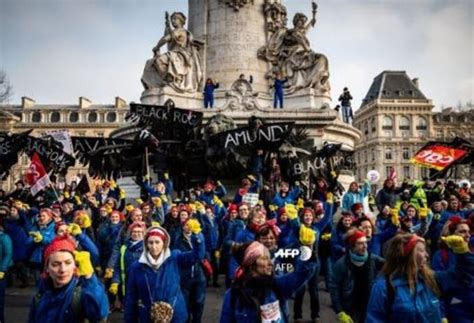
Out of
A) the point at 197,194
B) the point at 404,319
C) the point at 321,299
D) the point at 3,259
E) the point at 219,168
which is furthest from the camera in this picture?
the point at 219,168

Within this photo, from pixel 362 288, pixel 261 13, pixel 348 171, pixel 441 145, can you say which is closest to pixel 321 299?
pixel 362 288

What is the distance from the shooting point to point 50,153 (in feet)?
47.6

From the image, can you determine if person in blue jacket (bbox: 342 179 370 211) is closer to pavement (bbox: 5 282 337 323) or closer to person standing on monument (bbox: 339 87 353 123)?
pavement (bbox: 5 282 337 323)

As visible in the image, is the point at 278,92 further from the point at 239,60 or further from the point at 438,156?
the point at 438,156

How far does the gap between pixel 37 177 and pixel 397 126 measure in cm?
8143

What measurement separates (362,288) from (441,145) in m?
10.9

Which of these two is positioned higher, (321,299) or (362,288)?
(362,288)

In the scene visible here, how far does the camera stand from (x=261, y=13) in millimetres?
23156

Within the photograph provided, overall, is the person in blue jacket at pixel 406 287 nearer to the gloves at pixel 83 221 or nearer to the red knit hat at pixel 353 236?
the red knit hat at pixel 353 236

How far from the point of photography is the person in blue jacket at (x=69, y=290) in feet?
11.7

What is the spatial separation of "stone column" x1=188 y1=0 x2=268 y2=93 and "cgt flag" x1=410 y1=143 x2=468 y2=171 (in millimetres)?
9364

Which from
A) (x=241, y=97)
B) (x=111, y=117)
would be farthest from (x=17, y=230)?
(x=111, y=117)

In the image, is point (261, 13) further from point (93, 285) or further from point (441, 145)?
point (93, 285)

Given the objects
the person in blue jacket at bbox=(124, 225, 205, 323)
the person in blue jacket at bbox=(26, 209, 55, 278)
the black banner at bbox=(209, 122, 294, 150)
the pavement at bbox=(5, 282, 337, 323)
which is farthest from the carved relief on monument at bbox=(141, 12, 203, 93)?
the person in blue jacket at bbox=(124, 225, 205, 323)
